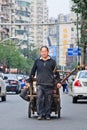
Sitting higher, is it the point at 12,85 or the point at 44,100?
the point at 44,100

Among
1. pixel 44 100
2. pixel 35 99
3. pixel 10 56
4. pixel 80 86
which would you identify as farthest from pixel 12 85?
pixel 10 56

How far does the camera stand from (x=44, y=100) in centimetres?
1877

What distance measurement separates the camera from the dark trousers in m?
18.7

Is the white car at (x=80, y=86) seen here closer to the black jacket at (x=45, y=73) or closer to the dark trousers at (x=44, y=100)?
the dark trousers at (x=44, y=100)

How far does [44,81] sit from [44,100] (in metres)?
0.53

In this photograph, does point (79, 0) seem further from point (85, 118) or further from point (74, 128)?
point (74, 128)

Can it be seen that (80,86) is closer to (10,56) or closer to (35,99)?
(35,99)

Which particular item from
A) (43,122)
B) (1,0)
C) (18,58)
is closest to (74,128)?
(43,122)

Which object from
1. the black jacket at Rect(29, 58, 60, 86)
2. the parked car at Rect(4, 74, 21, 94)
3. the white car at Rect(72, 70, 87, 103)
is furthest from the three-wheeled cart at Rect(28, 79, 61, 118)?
the parked car at Rect(4, 74, 21, 94)

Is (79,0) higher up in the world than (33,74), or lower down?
higher up

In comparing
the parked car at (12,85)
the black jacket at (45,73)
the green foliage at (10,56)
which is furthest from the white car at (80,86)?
the green foliage at (10,56)

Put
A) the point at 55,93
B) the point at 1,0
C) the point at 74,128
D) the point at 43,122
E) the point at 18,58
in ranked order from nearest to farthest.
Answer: the point at 74,128
the point at 43,122
the point at 55,93
the point at 18,58
the point at 1,0

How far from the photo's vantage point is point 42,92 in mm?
18750

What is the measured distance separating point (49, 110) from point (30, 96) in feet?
2.26
